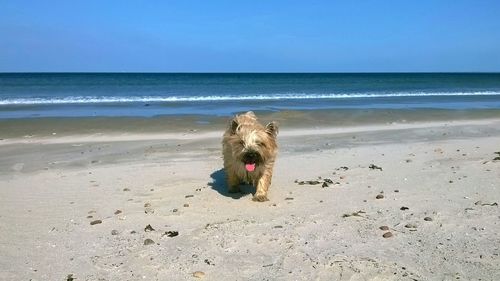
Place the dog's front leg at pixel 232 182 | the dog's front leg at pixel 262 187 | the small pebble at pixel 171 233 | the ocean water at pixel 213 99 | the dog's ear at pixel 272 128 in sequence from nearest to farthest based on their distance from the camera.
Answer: the small pebble at pixel 171 233, the dog's front leg at pixel 262 187, the dog's ear at pixel 272 128, the dog's front leg at pixel 232 182, the ocean water at pixel 213 99

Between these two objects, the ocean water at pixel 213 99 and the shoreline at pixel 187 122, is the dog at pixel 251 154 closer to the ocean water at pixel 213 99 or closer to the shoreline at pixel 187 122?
the shoreline at pixel 187 122

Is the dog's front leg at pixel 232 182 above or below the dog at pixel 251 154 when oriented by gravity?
below

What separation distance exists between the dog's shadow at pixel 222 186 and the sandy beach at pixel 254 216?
2cm

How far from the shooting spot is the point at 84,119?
1812 centimetres

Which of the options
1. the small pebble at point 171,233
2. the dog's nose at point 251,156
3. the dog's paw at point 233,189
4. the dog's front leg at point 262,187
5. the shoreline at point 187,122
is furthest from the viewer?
the shoreline at point 187,122

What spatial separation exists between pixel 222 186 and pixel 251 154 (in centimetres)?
119

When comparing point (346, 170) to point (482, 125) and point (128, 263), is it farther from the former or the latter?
point (482, 125)

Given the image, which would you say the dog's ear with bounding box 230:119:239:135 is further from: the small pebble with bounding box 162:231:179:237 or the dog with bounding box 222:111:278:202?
the small pebble with bounding box 162:231:179:237

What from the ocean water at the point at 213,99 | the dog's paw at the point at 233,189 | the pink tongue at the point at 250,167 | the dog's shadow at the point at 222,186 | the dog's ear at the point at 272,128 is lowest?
the ocean water at the point at 213,99

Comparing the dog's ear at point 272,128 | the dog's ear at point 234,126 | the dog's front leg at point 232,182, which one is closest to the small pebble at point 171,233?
the dog's front leg at point 232,182

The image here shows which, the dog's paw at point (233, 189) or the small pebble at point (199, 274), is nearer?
the small pebble at point (199, 274)

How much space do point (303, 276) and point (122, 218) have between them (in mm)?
2593

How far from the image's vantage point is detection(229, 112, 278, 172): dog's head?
22.0ft

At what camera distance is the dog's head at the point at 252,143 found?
22.0 feet
